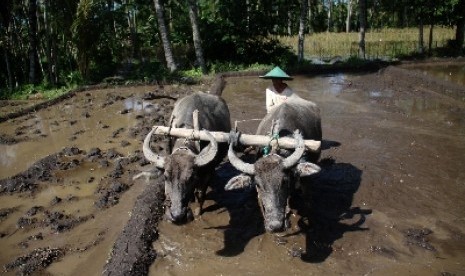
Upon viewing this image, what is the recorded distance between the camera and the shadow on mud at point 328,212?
559 centimetres

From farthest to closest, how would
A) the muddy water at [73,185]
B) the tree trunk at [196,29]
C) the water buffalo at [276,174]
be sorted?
the tree trunk at [196,29], the muddy water at [73,185], the water buffalo at [276,174]

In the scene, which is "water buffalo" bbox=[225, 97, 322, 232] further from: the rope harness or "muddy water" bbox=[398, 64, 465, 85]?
"muddy water" bbox=[398, 64, 465, 85]

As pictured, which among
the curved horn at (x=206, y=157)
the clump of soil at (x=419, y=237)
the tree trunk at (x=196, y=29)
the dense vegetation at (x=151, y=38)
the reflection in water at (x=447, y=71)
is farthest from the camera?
the dense vegetation at (x=151, y=38)

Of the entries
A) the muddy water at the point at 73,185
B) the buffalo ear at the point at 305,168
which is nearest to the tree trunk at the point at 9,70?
the muddy water at the point at 73,185

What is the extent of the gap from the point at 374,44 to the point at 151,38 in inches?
597

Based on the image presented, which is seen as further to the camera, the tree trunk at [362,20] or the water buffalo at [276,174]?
the tree trunk at [362,20]

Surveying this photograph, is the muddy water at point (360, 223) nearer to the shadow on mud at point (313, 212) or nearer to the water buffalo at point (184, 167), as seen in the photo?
the shadow on mud at point (313, 212)

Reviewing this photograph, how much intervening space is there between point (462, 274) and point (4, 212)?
6886 millimetres

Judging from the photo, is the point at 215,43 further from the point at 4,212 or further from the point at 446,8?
the point at 4,212

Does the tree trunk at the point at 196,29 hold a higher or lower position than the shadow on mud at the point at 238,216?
higher

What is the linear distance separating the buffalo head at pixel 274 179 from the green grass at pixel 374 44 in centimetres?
2085

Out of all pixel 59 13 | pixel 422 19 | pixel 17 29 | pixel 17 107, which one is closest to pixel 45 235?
pixel 17 107

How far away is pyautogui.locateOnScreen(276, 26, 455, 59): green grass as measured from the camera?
26219 millimetres

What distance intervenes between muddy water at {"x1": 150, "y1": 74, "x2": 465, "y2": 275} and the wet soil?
2cm
